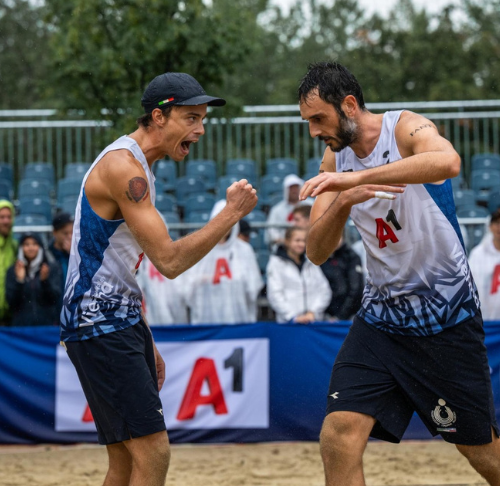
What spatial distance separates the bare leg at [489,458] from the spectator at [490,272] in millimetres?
4104

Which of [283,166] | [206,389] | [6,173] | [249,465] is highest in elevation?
[283,166]

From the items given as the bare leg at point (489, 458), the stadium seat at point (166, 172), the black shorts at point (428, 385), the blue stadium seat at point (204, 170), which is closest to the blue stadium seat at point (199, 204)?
the stadium seat at point (166, 172)

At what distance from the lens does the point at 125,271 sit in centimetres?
392

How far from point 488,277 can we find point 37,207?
19.8 feet

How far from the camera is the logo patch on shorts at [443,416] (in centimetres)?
395

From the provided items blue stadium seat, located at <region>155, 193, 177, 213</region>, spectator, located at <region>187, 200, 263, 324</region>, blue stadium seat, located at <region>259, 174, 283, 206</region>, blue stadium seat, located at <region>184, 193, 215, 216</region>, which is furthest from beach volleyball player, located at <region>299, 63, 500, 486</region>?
blue stadium seat, located at <region>259, 174, 283, 206</region>

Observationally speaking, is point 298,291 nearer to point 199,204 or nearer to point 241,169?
point 199,204

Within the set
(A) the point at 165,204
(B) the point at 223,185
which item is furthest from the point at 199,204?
(B) the point at 223,185

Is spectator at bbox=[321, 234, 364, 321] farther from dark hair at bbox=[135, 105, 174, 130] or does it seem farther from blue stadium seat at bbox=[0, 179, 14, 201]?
blue stadium seat at bbox=[0, 179, 14, 201]

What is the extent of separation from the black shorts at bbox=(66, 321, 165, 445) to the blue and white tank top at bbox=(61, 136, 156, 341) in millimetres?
68

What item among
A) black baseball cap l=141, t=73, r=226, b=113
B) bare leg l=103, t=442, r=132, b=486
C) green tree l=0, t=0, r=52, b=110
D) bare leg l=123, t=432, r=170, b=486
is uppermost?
green tree l=0, t=0, r=52, b=110

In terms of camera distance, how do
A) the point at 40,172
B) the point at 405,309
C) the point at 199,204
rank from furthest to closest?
the point at 40,172
the point at 199,204
the point at 405,309

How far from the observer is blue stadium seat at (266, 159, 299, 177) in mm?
12242

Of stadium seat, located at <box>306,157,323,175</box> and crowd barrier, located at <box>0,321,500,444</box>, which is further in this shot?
stadium seat, located at <box>306,157,323,175</box>
